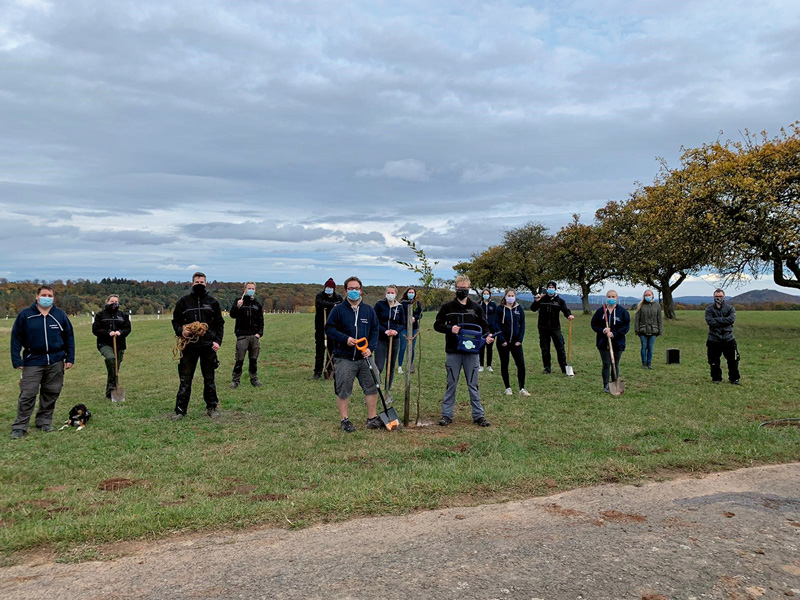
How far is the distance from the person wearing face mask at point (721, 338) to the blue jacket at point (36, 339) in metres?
12.6

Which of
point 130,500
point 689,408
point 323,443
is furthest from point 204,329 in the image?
point 689,408

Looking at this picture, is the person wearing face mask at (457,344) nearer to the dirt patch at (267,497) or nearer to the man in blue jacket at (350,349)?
the man in blue jacket at (350,349)

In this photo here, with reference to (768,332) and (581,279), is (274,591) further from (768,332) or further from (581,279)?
(581,279)

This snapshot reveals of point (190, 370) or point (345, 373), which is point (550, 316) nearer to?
point (345, 373)

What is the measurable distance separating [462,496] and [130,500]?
3.16 m

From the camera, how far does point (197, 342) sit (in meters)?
9.92

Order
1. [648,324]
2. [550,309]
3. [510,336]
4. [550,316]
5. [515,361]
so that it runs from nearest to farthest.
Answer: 1. [515,361]
2. [510,336]
3. [550,309]
4. [550,316]
5. [648,324]

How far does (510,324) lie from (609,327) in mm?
2020

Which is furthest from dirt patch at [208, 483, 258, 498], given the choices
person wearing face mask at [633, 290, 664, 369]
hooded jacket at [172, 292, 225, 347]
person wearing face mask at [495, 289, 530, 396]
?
person wearing face mask at [633, 290, 664, 369]

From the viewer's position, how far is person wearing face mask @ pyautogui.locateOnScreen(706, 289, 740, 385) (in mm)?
13117

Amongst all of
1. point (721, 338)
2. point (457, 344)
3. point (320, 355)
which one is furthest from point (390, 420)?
point (721, 338)

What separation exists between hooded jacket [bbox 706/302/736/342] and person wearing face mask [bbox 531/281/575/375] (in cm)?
302

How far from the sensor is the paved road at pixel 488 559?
3816mm

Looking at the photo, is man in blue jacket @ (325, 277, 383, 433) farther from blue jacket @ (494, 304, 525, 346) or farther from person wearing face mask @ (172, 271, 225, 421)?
blue jacket @ (494, 304, 525, 346)
